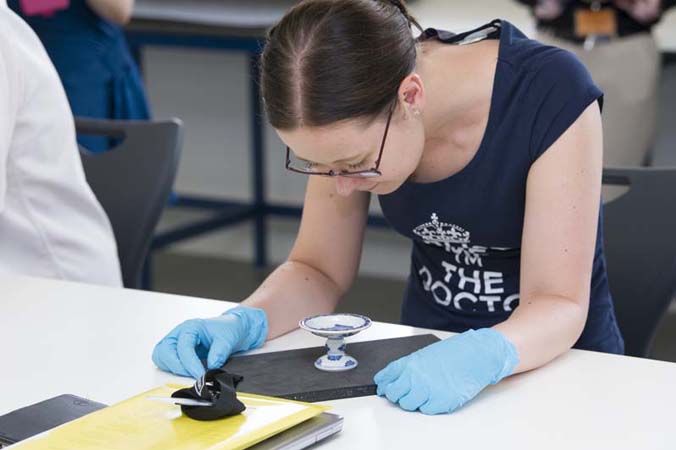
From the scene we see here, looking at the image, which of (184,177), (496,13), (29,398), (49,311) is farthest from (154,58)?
(29,398)

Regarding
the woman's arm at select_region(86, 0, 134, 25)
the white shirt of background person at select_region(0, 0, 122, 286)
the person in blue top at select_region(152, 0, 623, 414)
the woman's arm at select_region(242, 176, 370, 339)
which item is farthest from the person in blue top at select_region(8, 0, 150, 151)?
the person in blue top at select_region(152, 0, 623, 414)

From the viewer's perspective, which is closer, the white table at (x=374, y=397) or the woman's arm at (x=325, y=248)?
the white table at (x=374, y=397)

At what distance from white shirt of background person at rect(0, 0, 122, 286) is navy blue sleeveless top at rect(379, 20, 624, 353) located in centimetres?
51

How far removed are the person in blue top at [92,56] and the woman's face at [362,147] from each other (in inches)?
54.2

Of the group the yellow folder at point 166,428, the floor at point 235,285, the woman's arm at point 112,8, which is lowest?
the floor at point 235,285

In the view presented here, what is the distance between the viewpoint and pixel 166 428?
3.43 feet

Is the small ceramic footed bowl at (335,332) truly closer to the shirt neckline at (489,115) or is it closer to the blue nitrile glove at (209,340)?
the blue nitrile glove at (209,340)

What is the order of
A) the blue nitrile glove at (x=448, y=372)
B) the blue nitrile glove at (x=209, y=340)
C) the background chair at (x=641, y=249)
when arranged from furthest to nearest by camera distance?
the background chair at (x=641, y=249), the blue nitrile glove at (x=209, y=340), the blue nitrile glove at (x=448, y=372)

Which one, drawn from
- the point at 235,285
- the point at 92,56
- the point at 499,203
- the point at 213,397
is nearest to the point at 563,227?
the point at 499,203

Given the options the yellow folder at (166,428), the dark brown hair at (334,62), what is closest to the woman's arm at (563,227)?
the dark brown hair at (334,62)

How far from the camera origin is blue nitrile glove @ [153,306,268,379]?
1.26 meters

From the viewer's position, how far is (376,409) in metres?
1.16

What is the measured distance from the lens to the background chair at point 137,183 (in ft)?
6.32

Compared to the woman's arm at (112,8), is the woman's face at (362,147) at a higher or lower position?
lower
